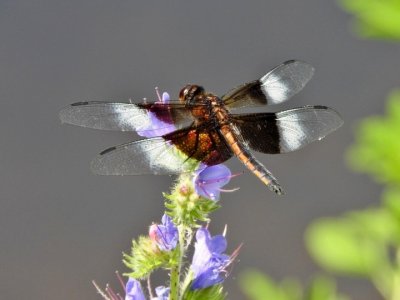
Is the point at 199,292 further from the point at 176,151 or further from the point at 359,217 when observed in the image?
the point at 359,217

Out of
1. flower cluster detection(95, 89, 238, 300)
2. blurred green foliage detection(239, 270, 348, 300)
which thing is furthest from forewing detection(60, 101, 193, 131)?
blurred green foliage detection(239, 270, 348, 300)

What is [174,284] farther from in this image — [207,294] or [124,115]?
[124,115]

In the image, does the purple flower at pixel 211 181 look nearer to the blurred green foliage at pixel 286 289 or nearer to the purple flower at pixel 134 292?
the purple flower at pixel 134 292

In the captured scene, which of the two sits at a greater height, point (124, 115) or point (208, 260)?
point (124, 115)

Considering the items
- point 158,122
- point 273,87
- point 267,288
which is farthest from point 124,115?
point 267,288

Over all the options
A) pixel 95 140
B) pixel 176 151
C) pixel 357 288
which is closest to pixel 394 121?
pixel 176 151
